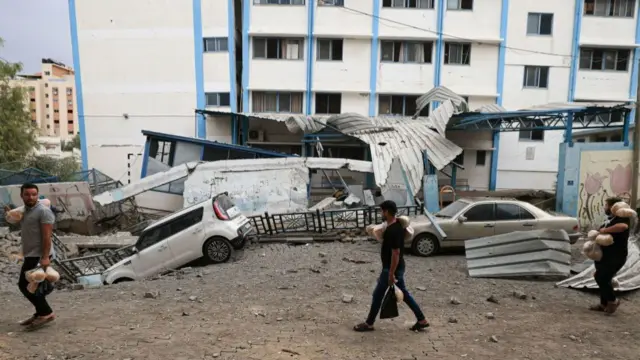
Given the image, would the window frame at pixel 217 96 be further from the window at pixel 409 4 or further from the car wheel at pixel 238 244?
the car wheel at pixel 238 244

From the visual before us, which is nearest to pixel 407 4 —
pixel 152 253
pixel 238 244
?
pixel 238 244

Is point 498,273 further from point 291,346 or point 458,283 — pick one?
point 291,346

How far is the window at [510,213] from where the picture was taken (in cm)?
864

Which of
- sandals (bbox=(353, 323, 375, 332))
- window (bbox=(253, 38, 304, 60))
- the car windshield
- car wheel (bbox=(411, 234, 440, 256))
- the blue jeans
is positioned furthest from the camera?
window (bbox=(253, 38, 304, 60))

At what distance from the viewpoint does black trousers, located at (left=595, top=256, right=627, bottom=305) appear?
16.0 feet

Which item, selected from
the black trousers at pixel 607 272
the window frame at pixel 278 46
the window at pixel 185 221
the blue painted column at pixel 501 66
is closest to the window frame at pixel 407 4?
the blue painted column at pixel 501 66

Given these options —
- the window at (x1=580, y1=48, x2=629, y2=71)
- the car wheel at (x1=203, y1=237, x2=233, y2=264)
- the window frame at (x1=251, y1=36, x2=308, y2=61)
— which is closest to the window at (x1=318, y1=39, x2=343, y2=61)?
the window frame at (x1=251, y1=36, x2=308, y2=61)

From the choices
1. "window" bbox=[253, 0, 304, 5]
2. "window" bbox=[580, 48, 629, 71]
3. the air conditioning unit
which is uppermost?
"window" bbox=[253, 0, 304, 5]

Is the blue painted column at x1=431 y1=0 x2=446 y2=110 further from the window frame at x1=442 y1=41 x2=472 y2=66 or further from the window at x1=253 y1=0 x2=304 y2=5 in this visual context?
the window at x1=253 y1=0 x2=304 y2=5

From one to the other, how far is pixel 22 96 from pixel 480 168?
2642cm

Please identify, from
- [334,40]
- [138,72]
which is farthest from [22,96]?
[334,40]

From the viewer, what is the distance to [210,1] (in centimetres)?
1988

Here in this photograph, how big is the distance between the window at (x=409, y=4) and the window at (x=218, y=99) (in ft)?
32.1

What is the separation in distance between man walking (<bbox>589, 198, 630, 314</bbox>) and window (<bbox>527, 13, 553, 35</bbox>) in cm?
1947
